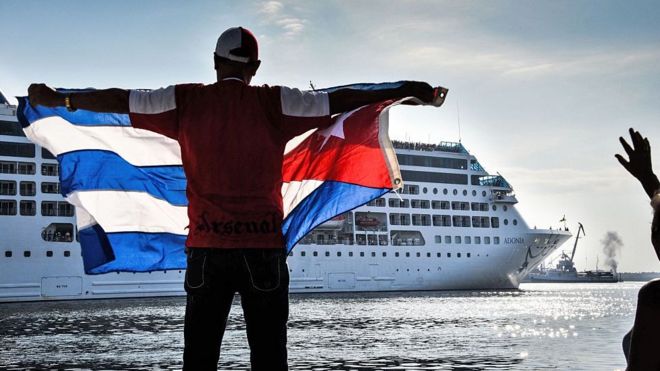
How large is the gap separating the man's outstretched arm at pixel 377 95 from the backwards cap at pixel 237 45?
0.39 m

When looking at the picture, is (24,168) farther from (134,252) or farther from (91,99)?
(91,99)

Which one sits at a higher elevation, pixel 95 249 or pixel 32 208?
pixel 32 208

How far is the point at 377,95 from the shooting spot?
359cm

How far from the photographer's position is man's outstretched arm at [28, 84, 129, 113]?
3.46 metres

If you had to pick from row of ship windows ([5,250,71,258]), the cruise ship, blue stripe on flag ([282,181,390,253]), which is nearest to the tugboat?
the cruise ship

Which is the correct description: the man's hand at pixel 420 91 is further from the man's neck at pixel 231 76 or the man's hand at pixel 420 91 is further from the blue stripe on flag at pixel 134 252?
the blue stripe on flag at pixel 134 252

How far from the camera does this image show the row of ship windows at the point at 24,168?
143 feet

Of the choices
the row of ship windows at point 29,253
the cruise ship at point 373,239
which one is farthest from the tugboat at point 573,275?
the row of ship windows at point 29,253

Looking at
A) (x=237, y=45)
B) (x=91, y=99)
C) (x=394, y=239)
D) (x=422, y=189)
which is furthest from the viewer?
(x=422, y=189)

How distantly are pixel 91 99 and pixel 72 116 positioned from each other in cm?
109

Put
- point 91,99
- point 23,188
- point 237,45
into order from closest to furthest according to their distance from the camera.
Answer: point 237,45, point 91,99, point 23,188

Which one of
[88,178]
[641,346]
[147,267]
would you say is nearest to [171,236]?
[147,267]

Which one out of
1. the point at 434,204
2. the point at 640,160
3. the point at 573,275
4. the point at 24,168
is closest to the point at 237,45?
the point at 640,160

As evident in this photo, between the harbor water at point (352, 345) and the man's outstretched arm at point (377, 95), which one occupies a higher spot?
the man's outstretched arm at point (377, 95)
